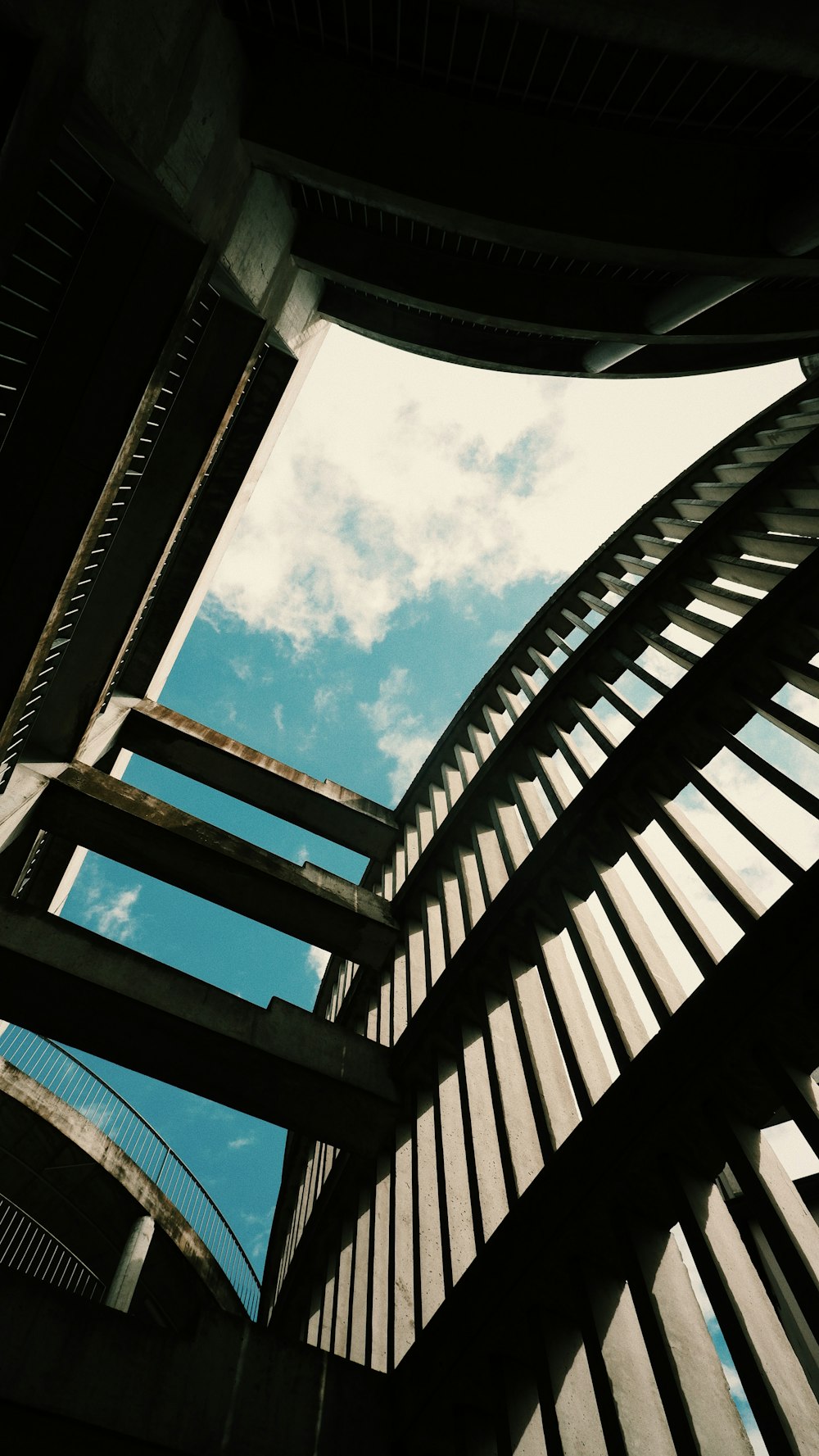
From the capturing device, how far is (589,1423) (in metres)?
3.59

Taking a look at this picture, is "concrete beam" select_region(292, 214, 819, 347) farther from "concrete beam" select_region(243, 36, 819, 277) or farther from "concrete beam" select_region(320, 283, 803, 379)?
"concrete beam" select_region(243, 36, 819, 277)

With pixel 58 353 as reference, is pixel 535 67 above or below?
above

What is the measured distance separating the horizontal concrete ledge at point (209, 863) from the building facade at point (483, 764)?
6 cm

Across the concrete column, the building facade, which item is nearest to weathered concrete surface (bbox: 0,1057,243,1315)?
the concrete column

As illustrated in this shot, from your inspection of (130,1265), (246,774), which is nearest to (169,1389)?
(246,774)

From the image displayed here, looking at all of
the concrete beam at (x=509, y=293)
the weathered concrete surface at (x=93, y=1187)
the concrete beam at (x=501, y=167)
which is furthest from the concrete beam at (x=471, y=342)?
the weathered concrete surface at (x=93, y=1187)

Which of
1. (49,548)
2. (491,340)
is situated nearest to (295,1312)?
(49,548)

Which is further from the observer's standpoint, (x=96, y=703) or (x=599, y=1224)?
(x=96, y=703)

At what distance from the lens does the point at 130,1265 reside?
1224cm

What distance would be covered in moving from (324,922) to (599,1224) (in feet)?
19.3

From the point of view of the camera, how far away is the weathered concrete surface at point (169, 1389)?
12.5 ft

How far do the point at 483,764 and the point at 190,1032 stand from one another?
483cm

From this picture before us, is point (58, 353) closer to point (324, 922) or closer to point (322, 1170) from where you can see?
point (324, 922)

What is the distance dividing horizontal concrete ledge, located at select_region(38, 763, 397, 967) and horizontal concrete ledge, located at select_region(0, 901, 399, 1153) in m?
1.90
